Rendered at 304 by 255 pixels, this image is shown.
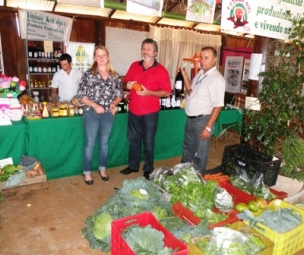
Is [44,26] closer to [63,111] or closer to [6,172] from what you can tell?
[63,111]

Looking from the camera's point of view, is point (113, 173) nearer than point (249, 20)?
No

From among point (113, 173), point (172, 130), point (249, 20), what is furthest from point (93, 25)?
point (249, 20)

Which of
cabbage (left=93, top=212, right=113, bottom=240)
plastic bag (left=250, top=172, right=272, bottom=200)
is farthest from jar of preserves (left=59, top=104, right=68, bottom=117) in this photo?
plastic bag (left=250, top=172, right=272, bottom=200)

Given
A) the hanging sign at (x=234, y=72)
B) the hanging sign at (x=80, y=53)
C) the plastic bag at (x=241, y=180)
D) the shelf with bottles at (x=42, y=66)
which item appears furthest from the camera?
the hanging sign at (x=234, y=72)

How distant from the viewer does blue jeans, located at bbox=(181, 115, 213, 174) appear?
3143 millimetres

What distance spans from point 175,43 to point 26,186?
577 centimetres

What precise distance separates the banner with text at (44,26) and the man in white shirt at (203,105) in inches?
151

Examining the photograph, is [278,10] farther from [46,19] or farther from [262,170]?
[46,19]

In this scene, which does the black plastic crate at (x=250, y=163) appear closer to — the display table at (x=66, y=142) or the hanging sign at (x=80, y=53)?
the display table at (x=66, y=142)

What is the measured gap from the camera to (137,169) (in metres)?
3.82

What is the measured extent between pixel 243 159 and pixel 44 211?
7.00 feet

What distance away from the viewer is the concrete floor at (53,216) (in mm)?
2270

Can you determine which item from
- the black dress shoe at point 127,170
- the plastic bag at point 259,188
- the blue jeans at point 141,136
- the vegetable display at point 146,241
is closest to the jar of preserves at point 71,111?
the blue jeans at point 141,136

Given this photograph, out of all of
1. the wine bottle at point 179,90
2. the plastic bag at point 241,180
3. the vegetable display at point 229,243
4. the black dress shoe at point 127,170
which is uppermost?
the wine bottle at point 179,90
